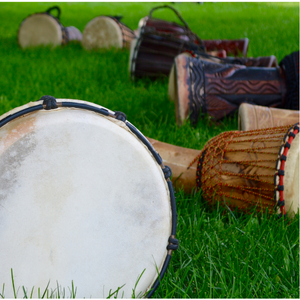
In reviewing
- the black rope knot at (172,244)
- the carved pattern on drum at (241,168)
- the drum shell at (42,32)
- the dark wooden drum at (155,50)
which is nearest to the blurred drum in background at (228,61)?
the dark wooden drum at (155,50)

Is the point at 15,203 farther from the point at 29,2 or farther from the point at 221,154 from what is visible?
the point at 29,2

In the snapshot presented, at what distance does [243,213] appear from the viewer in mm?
1468

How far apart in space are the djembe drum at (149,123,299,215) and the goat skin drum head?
1.61 feet

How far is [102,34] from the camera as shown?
4832mm

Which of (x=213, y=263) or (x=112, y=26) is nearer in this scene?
(x=213, y=263)

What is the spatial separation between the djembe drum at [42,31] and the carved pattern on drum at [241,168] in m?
4.15

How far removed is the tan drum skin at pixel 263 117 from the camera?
178 cm

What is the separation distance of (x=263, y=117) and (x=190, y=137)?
0.49 meters

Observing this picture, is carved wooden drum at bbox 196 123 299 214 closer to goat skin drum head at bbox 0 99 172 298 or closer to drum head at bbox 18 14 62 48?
goat skin drum head at bbox 0 99 172 298

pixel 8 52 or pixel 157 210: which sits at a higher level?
pixel 8 52

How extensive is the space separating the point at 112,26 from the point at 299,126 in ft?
12.7

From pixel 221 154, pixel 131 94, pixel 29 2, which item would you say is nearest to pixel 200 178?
pixel 221 154

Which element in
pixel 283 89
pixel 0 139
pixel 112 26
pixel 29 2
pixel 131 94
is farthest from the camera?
pixel 29 2

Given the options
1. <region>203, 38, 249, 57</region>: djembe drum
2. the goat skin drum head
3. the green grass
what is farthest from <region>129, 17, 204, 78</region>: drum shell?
the goat skin drum head
